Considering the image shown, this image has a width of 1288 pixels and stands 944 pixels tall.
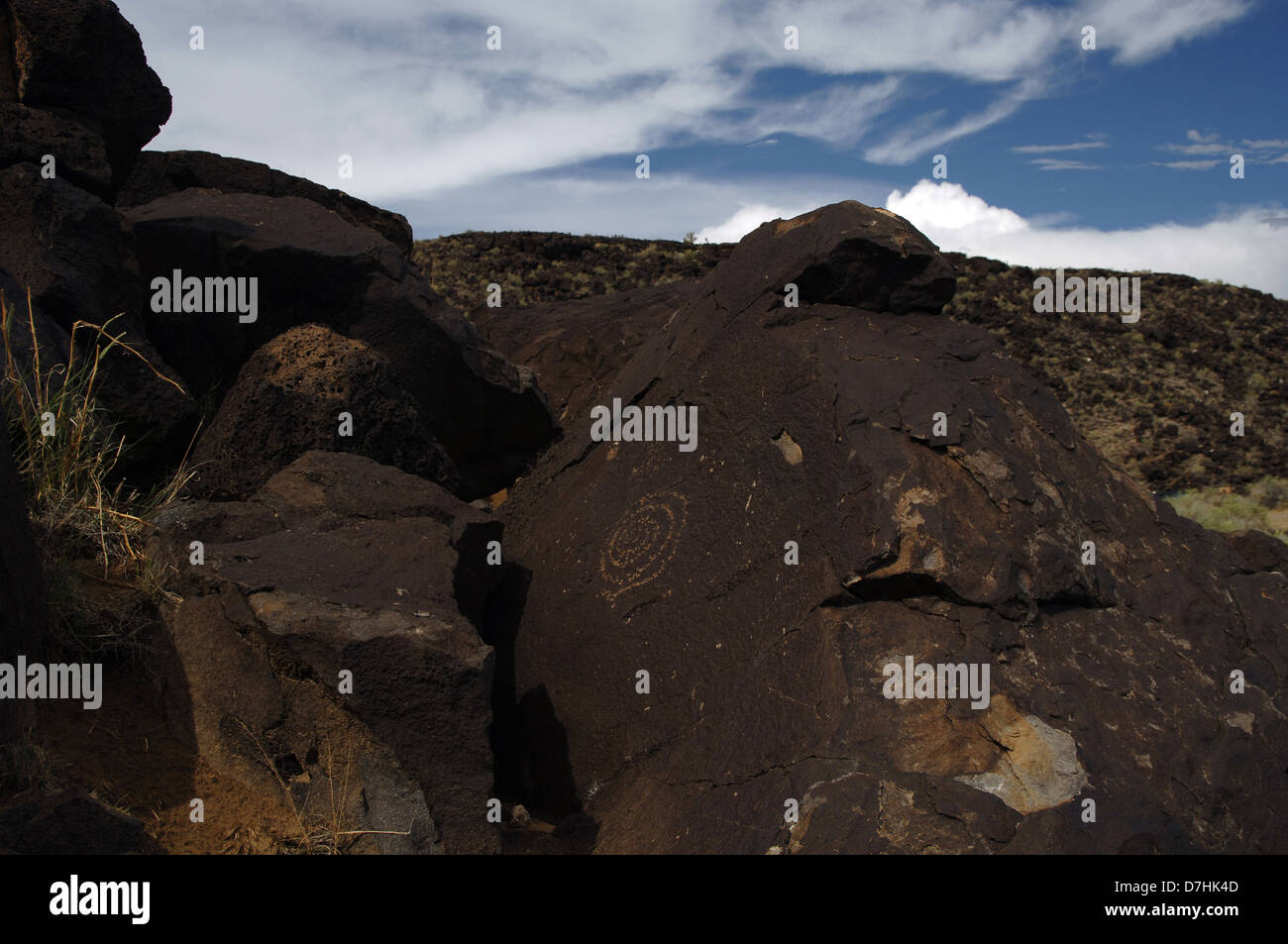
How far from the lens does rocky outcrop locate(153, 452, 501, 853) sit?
3.75m

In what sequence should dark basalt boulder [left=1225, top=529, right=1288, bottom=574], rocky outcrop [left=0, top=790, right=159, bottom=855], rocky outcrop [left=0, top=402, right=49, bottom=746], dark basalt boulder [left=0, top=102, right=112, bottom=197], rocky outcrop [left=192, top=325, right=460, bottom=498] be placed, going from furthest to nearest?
dark basalt boulder [left=1225, top=529, right=1288, bottom=574] < dark basalt boulder [left=0, top=102, right=112, bottom=197] < rocky outcrop [left=192, top=325, right=460, bottom=498] < rocky outcrop [left=0, top=402, right=49, bottom=746] < rocky outcrop [left=0, top=790, right=159, bottom=855]

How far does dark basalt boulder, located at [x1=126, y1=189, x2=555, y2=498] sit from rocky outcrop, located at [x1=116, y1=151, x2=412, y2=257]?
89cm

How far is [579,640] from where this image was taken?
4902 mm

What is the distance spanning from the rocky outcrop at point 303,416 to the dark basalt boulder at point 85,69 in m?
1.89

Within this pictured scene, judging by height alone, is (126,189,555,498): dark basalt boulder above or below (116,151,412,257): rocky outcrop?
below

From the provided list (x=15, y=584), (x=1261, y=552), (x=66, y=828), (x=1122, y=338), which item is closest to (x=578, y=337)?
(x=1261, y=552)

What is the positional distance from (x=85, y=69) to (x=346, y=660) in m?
4.26

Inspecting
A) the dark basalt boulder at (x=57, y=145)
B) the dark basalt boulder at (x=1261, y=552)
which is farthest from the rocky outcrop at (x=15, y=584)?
the dark basalt boulder at (x=1261, y=552)

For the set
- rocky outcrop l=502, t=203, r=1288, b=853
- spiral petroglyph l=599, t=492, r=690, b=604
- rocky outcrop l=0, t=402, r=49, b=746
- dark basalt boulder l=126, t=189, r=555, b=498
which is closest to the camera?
rocky outcrop l=0, t=402, r=49, b=746

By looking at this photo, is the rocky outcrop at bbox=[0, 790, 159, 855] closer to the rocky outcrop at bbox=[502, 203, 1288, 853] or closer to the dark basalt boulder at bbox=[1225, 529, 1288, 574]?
the rocky outcrop at bbox=[502, 203, 1288, 853]

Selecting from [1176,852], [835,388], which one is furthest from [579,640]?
[1176,852]

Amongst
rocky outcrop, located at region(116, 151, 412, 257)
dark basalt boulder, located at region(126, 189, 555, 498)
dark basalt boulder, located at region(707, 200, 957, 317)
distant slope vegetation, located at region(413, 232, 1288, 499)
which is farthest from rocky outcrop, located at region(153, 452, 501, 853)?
distant slope vegetation, located at region(413, 232, 1288, 499)

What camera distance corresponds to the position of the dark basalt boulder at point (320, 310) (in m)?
6.46

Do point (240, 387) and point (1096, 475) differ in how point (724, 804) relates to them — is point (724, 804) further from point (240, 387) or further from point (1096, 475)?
point (240, 387)
